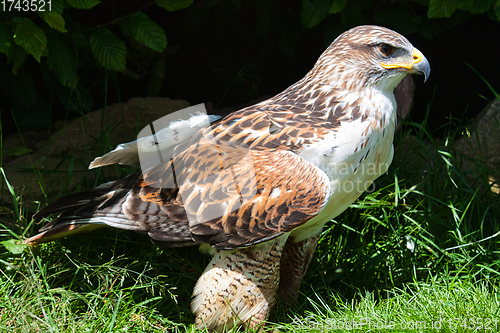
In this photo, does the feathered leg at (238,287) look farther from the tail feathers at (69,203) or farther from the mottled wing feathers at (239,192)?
the tail feathers at (69,203)

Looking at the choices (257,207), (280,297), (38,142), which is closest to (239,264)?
(257,207)

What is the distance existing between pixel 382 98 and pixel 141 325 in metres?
1.98

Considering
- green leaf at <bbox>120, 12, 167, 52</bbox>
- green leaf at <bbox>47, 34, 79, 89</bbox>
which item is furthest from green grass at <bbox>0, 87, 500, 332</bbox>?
green leaf at <bbox>120, 12, 167, 52</bbox>

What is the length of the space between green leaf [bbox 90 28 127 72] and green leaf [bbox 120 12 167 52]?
149 millimetres

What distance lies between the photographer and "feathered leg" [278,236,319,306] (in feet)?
9.50

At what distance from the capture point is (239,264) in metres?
2.46

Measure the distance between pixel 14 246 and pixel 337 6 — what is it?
113 inches

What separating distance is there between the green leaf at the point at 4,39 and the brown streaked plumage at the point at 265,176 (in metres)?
1.07

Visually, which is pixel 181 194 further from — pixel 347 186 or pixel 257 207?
pixel 347 186

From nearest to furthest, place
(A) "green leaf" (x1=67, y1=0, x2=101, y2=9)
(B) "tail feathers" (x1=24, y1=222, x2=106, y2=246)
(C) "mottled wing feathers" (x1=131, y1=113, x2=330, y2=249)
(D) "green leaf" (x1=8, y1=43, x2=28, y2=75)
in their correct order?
(C) "mottled wing feathers" (x1=131, y1=113, x2=330, y2=249), (B) "tail feathers" (x1=24, y1=222, x2=106, y2=246), (A) "green leaf" (x1=67, y1=0, x2=101, y2=9), (D) "green leaf" (x1=8, y1=43, x2=28, y2=75)

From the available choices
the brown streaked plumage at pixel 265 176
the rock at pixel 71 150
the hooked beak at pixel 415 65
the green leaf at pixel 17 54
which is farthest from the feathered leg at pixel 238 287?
the green leaf at pixel 17 54

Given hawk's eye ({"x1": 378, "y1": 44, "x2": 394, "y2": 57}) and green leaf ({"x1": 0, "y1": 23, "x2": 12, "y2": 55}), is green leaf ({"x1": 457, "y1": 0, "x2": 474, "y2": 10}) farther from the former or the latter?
green leaf ({"x1": 0, "y1": 23, "x2": 12, "y2": 55})

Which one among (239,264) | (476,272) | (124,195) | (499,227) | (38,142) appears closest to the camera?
(239,264)

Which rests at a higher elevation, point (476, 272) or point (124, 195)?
point (124, 195)
